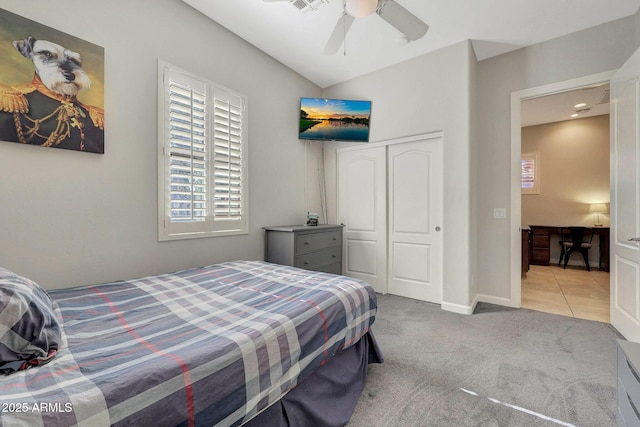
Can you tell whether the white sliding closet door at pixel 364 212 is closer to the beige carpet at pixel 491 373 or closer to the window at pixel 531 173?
the beige carpet at pixel 491 373

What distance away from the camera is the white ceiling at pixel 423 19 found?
259 cm

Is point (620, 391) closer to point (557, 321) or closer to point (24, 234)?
point (557, 321)

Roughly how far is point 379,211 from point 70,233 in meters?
3.23

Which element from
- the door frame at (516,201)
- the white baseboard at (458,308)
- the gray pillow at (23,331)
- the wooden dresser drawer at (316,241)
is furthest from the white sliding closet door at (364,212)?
the gray pillow at (23,331)

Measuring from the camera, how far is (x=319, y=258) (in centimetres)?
342

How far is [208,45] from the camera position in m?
2.77

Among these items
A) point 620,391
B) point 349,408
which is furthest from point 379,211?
point 620,391

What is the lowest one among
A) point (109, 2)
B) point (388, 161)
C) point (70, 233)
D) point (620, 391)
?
point (620, 391)

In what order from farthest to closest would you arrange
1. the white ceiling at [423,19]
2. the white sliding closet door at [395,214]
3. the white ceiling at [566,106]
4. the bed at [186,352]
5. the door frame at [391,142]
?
the white ceiling at [566,106] < the white sliding closet door at [395,214] < the door frame at [391,142] < the white ceiling at [423,19] < the bed at [186,352]

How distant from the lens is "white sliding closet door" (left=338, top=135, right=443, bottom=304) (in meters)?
3.51

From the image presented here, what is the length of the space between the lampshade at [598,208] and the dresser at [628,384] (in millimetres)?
6130

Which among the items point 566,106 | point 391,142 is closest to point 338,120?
point 391,142

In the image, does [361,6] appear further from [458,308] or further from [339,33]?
[458,308]

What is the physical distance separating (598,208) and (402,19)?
5967 mm
